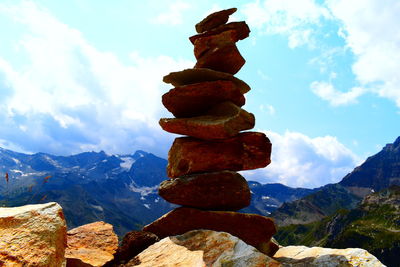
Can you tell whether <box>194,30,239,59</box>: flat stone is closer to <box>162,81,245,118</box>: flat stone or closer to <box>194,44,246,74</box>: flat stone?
<box>194,44,246,74</box>: flat stone

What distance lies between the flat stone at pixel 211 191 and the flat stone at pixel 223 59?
31.7 ft

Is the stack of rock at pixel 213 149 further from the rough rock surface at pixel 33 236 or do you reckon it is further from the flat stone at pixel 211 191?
the rough rock surface at pixel 33 236

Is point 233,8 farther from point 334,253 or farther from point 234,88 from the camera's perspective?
point 334,253

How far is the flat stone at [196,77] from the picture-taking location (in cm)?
2369

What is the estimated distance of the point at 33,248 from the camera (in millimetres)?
11859

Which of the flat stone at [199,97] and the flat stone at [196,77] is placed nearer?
the flat stone at [199,97]

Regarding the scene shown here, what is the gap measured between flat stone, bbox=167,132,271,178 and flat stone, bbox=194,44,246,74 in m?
6.69

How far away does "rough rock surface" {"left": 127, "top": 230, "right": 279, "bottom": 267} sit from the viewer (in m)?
12.4

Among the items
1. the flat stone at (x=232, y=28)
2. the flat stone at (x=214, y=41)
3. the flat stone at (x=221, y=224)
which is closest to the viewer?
the flat stone at (x=221, y=224)

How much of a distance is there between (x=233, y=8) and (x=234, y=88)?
7915mm

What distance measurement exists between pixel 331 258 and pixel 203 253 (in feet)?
20.0

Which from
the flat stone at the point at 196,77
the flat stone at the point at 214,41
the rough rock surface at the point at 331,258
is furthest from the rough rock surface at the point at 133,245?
the flat stone at the point at 214,41

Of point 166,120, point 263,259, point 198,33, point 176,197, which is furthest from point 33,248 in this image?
point 198,33

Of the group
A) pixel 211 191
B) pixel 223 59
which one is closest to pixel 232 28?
pixel 223 59
